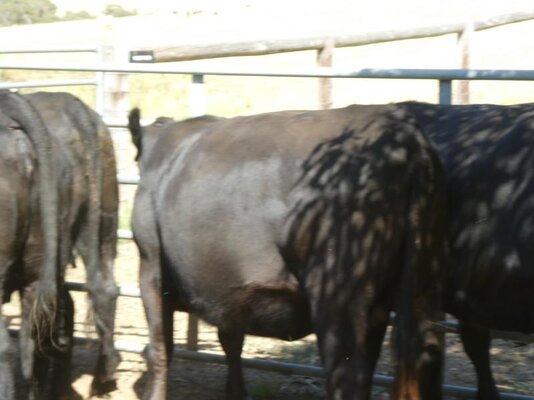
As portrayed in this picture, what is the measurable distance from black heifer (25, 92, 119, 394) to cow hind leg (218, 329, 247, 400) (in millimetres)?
820

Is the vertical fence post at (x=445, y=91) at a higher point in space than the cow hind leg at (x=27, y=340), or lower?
higher

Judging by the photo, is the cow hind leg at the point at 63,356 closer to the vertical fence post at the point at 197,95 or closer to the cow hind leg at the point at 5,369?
the cow hind leg at the point at 5,369

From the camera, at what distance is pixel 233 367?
568 centimetres

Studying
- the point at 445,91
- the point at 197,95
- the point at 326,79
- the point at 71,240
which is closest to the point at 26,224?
the point at 71,240

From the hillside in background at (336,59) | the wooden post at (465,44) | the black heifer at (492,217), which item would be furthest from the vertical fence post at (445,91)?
the wooden post at (465,44)

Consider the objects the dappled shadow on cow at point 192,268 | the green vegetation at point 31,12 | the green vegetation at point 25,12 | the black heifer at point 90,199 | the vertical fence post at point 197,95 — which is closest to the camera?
the dappled shadow on cow at point 192,268

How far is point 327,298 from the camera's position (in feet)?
14.3

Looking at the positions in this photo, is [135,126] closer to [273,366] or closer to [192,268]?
[192,268]

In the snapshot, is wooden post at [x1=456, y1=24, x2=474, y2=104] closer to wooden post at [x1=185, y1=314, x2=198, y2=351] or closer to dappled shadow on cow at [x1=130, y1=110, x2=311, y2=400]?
wooden post at [x1=185, y1=314, x2=198, y2=351]

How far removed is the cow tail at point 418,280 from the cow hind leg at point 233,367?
1.38 meters

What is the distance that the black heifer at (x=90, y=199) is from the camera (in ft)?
18.8

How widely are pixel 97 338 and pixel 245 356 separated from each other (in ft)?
3.14

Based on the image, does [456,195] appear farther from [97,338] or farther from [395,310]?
[97,338]

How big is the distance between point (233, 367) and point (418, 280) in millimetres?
1666
